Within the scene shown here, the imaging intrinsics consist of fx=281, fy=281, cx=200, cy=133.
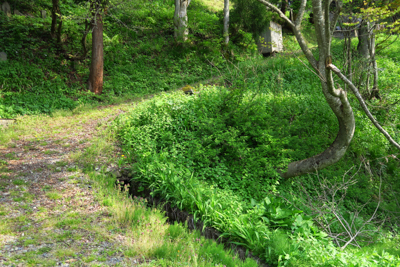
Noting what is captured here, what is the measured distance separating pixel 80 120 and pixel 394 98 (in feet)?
32.8

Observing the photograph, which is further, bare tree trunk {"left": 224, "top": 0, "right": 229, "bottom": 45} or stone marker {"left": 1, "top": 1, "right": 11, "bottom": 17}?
bare tree trunk {"left": 224, "top": 0, "right": 229, "bottom": 45}

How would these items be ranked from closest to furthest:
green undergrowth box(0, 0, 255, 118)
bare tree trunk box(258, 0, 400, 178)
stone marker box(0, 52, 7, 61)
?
1. bare tree trunk box(258, 0, 400, 178)
2. green undergrowth box(0, 0, 255, 118)
3. stone marker box(0, 52, 7, 61)

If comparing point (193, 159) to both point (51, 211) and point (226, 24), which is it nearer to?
point (51, 211)

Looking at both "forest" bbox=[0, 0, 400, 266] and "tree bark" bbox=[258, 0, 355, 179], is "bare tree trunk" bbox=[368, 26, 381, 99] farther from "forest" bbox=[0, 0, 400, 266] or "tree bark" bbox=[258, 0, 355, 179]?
"tree bark" bbox=[258, 0, 355, 179]

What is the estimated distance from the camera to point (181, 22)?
1582 centimetres

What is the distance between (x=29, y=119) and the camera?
8383mm

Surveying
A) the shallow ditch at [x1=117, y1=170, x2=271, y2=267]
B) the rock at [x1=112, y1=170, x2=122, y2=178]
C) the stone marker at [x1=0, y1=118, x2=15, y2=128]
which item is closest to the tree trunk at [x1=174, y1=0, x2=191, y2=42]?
the stone marker at [x1=0, y1=118, x2=15, y2=128]

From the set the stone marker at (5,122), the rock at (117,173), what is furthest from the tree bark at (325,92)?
the stone marker at (5,122)

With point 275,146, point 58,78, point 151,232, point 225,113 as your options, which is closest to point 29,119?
point 58,78

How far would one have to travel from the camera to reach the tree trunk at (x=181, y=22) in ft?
51.3

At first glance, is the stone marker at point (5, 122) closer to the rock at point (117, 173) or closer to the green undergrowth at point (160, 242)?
the rock at point (117, 173)

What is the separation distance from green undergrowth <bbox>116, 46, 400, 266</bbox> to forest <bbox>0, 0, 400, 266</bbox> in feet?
0.12

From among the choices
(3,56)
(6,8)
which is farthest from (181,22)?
(3,56)

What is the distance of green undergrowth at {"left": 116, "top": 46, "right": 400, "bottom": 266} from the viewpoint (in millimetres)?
4145
